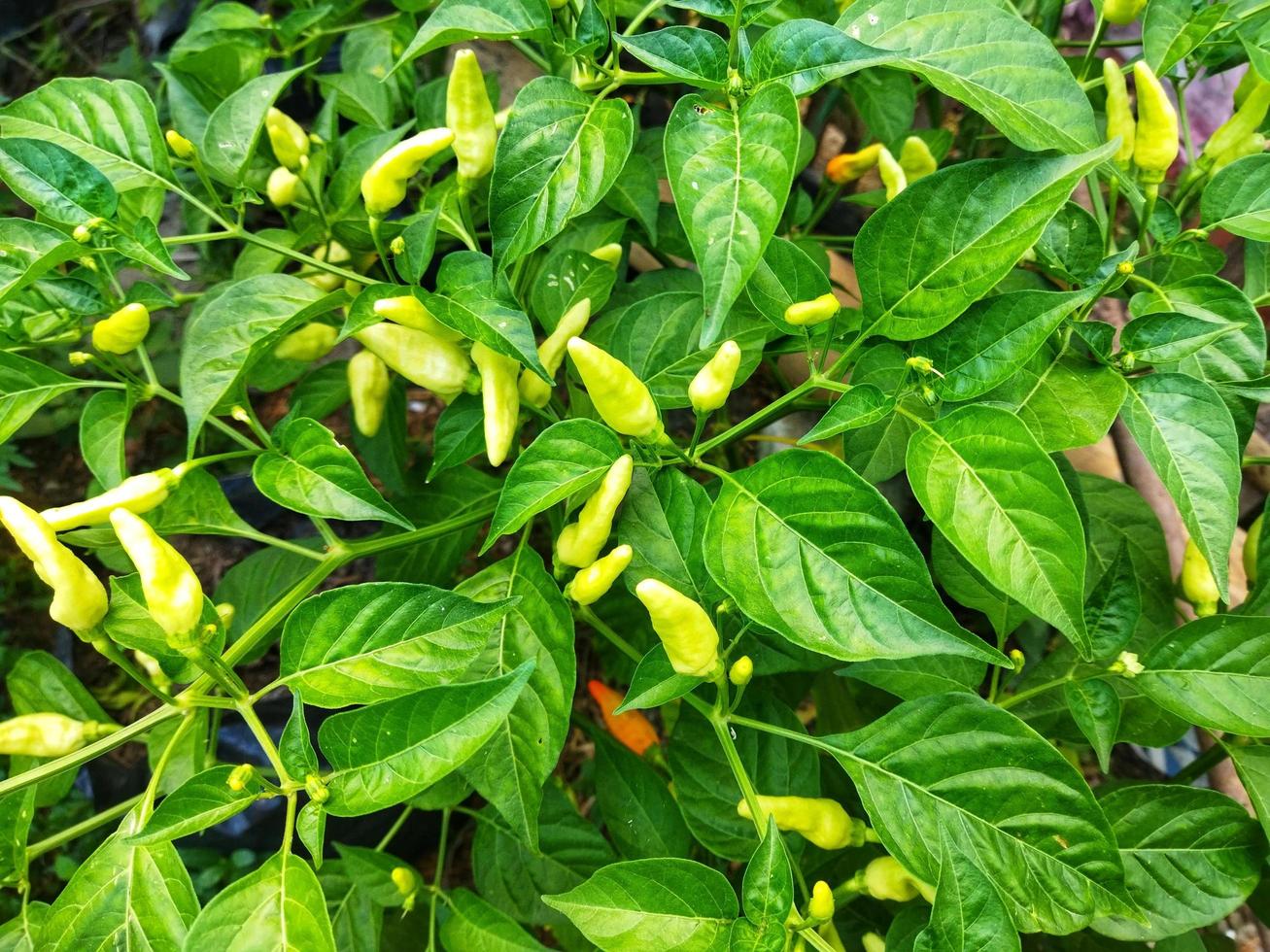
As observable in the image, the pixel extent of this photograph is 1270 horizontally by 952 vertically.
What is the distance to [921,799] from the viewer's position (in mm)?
762

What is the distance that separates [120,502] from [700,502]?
1.75 ft

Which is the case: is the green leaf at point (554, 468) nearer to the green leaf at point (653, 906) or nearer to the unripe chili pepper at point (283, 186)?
the green leaf at point (653, 906)

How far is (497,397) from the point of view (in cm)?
86

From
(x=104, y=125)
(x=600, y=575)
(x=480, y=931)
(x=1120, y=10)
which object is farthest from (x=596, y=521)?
(x=1120, y=10)

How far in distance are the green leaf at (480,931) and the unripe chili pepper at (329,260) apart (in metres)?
0.72

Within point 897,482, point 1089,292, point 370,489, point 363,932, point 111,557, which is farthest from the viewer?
point 897,482

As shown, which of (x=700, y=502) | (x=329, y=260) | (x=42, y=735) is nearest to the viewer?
(x=700, y=502)

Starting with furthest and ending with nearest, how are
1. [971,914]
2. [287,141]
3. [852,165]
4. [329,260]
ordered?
[852,165] < [329,260] < [287,141] < [971,914]

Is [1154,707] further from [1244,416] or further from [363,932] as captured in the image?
[363,932]

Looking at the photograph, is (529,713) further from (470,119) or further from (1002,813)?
(470,119)

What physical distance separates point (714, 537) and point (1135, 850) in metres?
0.54

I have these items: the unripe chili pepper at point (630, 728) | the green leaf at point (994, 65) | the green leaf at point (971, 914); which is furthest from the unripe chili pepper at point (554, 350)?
the unripe chili pepper at point (630, 728)

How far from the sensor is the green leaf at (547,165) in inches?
29.1

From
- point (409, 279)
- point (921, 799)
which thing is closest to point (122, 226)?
point (409, 279)
